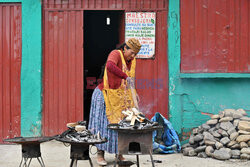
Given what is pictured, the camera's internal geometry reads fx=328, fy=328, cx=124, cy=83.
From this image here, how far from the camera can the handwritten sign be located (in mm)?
7160

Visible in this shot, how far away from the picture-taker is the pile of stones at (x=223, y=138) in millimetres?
5887

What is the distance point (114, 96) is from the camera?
17.0 ft

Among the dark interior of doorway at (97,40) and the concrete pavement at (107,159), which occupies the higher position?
the dark interior of doorway at (97,40)

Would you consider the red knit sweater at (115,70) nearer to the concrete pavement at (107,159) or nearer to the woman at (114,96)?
the woman at (114,96)

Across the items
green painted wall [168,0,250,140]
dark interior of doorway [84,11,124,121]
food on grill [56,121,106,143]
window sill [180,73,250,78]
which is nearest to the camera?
food on grill [56,121,106,143]

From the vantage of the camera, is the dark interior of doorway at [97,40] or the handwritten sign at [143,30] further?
the dark interior of doorway at [97,40]

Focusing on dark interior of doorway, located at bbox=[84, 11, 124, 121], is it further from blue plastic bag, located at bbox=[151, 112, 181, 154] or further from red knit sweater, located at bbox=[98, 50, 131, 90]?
red knit sweater, located at bbox=[98, 50, 131, 90]

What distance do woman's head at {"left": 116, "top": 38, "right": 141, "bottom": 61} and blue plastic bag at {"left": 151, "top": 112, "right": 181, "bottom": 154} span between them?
203 cm

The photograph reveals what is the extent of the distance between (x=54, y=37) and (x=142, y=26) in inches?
77.1

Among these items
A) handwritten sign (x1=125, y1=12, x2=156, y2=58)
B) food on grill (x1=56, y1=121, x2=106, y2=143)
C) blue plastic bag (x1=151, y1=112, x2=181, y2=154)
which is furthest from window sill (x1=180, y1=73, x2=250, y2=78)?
food on grill (x1=56, y1=121, x2=106, y2=143)

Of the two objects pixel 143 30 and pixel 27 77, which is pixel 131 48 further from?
pixel 27 77

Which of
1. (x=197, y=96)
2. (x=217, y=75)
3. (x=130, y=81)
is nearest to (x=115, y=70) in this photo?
(x=130, y=81)

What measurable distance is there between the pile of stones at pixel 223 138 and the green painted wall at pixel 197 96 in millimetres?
370

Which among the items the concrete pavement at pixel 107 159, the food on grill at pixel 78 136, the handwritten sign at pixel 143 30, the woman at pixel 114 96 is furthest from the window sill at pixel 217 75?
the food on grill at pixel 78 136
